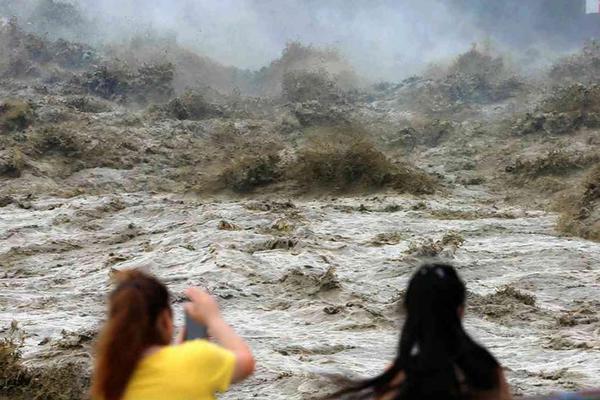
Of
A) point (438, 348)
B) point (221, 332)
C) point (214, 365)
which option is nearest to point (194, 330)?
point (221, 332)

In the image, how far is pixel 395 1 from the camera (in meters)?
42.8

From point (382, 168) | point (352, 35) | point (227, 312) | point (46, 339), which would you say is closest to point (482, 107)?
point (382, 168)

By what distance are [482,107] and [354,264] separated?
17873 millimetres

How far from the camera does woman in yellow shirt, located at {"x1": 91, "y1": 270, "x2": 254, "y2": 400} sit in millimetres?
2164

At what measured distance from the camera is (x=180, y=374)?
216cm

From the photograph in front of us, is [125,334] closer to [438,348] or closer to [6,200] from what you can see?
[438,348]

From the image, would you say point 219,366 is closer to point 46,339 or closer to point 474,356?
point 474,356

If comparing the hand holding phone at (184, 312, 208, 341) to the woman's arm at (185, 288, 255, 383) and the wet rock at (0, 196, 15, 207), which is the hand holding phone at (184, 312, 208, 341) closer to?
the woman's arm at (185, 288, 255, 383)

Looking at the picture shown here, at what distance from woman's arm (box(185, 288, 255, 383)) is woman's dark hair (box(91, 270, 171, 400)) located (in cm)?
18

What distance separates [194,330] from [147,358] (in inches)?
8.8

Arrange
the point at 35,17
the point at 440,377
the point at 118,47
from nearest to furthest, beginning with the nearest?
the point at 440,377 < the point at 118,47 < the point at 35,17

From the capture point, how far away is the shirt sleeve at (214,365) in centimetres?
218

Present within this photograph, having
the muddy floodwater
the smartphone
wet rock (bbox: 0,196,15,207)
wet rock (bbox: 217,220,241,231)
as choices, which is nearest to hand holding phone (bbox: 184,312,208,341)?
the smartphone

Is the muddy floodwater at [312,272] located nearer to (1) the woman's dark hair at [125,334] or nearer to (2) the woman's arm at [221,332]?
(2) the woman's arm at [221,332]
